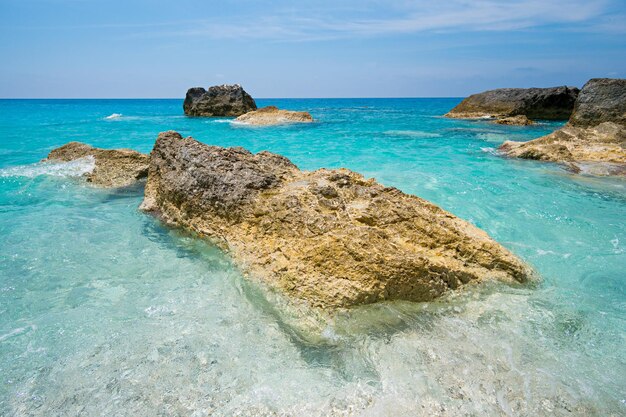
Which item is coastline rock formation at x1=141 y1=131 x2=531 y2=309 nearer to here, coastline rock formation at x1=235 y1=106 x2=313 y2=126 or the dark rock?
the dark rock

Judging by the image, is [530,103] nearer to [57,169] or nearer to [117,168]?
[117,168]

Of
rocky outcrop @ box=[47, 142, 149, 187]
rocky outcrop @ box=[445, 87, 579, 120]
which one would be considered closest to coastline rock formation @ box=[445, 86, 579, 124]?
rocky outcrop @ box=[445, 87, 579, 120]

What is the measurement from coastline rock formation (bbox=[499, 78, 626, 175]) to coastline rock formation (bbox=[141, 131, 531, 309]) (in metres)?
9.56

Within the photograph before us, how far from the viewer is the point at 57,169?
33.6ft

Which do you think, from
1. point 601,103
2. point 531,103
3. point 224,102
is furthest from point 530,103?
point 224,102

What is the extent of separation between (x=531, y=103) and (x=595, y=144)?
2649 cm

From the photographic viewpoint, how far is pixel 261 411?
265 cm

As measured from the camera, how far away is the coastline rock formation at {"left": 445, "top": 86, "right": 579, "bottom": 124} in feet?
123

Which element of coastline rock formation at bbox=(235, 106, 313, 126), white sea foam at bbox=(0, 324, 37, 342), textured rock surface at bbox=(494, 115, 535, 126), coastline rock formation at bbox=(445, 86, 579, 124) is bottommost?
white sea foam at bbox=(0, 324, 37, 342)

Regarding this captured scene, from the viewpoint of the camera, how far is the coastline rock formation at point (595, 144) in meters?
12.4

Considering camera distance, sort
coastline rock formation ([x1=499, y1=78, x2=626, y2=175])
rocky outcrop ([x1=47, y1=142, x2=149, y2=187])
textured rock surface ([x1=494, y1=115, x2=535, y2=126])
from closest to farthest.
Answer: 1. rocky outcrop ([x1=47, y1=142, x2=149, y2=187])
2. coastline rock formation ([x1=499, y1=78, x2=626, y2=175])
3. textured rock surface ([x1=494, y1=115, x2=535, y2=126])

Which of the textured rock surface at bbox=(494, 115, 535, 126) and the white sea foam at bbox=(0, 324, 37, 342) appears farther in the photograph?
the textured rock surface at bbox=(494, 115, 535, 126)

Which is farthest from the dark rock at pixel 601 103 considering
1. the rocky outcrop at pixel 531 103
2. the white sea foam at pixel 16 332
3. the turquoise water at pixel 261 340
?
the white sea foam at pixel 16 332

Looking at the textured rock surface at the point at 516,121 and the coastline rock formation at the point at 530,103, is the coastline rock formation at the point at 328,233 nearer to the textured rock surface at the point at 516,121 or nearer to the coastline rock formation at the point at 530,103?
the textured rock surface at the point at 516,121
